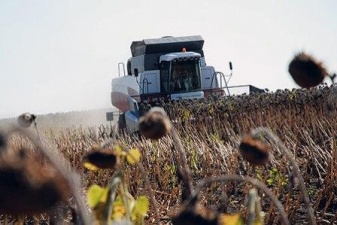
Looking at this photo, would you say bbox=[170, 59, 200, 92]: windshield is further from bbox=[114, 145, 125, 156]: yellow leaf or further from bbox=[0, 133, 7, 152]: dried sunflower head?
bbox=[0, 133, 7, 152]: dried sunflower head

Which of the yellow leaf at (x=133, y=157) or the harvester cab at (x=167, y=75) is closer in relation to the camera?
the yellow leaf at (x=133, y=157)

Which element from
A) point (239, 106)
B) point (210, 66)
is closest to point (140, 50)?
point (210, 66)

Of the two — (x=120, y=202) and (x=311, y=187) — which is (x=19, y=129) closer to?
(x=120, y=202)

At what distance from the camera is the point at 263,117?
13633mm

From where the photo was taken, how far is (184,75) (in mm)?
21266

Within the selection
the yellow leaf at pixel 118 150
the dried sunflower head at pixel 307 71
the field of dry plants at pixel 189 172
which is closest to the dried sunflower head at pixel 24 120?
the field of dry plants at pixel 189 172

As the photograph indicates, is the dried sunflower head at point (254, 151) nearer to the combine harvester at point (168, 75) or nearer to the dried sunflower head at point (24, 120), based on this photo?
the dried sunflower head at point (24, 120)

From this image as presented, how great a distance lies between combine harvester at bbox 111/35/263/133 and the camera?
68.6 feet

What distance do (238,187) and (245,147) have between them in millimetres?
5616

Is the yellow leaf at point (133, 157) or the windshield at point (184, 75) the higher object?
the windshield at point (184, 75)

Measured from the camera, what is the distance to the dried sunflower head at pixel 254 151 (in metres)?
1.82

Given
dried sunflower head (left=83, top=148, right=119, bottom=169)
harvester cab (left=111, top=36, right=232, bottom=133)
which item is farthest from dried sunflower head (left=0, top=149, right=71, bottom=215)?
harvester cab (left=111, top=36, right=232, bottom=133)

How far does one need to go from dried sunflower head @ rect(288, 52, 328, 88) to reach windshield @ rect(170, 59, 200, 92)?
19.0 meters

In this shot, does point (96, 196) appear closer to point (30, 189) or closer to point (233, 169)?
point (30, 189)
